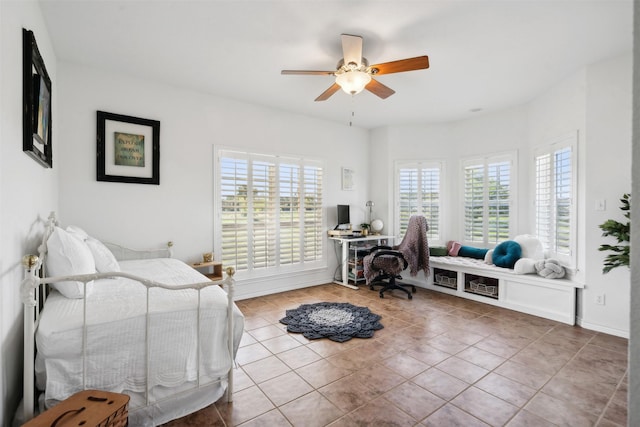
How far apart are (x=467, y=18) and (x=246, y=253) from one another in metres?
3.44

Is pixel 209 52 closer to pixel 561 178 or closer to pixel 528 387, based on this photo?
pixel 528 387

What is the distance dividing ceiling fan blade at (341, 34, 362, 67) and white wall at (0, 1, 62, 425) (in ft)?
6.40

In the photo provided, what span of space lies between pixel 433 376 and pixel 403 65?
2.41 meters

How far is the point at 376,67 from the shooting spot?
2656mm

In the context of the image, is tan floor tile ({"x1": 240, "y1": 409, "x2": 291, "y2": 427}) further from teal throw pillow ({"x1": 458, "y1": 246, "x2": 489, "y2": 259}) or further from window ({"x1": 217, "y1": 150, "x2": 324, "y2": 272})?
teal throw pillow ({"x1": 458, "y1": 246, "x2": 489, "y2": 259})

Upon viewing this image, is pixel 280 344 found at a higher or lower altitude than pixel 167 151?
lower

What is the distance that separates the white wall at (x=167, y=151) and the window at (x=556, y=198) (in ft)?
9.76

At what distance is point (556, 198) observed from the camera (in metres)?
3.74

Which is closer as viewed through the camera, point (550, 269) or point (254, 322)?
point (254, 322)

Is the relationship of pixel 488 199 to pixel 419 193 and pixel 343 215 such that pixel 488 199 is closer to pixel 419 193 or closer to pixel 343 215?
pixel 419 193

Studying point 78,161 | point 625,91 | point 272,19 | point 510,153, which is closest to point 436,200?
point 510,153

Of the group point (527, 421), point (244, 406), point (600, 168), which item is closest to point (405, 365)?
point (527, 421)

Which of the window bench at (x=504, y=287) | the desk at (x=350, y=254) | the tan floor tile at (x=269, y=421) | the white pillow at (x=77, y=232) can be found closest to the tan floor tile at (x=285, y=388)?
the tan floor tile at (x=269, y=421)

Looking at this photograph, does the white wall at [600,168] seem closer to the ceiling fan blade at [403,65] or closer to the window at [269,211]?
the ceiling fan blade at [403,65]
